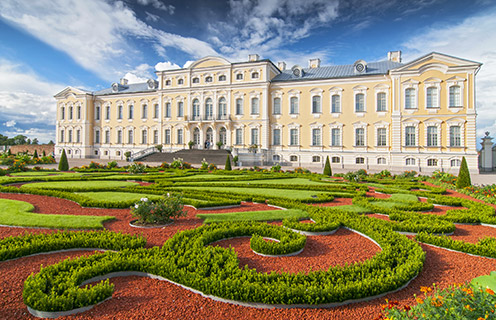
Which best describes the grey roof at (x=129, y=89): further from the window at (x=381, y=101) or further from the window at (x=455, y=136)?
the window at (x=455, y=136)

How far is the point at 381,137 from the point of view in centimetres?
2716

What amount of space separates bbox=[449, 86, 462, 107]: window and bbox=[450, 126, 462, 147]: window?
2.00 m

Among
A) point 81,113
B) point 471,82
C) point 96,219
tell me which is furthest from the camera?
point 81,113

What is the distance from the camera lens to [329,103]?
29.1 metres

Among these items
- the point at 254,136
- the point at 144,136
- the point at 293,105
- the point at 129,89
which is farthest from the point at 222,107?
the point at 129,89

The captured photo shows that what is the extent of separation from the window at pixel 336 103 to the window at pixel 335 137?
1.92 m

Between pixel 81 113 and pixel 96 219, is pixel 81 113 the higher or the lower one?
the higher one

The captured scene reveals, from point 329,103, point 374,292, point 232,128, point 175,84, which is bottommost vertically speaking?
point 374,292

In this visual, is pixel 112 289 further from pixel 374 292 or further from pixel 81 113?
pixel 81 113

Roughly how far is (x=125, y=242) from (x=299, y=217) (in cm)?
362

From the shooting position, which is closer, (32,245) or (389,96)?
(32,245)

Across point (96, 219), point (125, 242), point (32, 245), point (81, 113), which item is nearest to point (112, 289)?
point (125, 242)

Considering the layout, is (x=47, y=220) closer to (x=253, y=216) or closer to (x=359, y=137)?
(x=253, y=216)

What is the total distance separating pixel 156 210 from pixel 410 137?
26.2 metres
